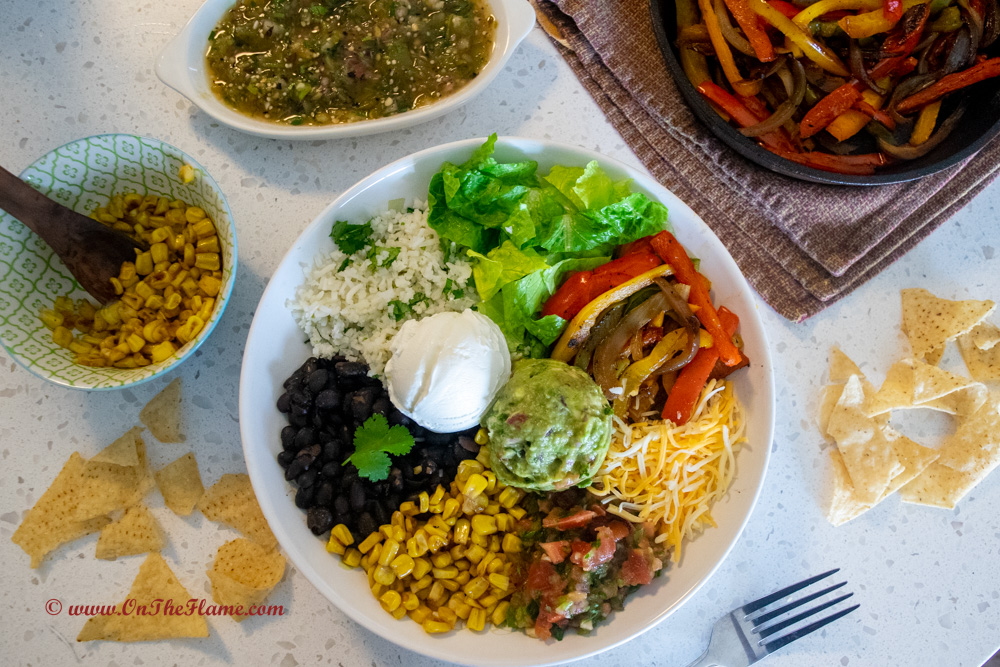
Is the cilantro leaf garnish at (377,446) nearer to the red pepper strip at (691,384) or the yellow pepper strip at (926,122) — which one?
A: the red pepper strip at (691,384)

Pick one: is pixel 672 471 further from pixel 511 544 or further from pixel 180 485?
pixel 180 485

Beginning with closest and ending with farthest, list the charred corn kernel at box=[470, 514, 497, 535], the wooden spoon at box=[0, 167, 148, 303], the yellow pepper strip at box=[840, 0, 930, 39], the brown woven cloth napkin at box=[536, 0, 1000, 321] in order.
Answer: the wooden spoon at box=[0, 167, 148, 303], the charred corn kernel at box=[470, 514, 497, 535], the yellow pepper strip at box=[840, 0, 930, 39], the brown woven cloth napkin at box=[536, 0, 1000, 321]

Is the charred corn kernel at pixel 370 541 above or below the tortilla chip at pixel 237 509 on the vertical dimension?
below

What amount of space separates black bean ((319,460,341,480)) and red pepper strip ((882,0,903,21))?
1925 mm

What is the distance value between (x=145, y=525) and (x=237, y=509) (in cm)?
26

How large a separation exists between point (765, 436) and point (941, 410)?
2.29 feet

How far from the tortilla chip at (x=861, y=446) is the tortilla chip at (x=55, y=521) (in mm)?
2148

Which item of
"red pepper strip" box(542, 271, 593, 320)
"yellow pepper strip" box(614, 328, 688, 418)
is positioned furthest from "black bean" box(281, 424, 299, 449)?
"yellow pepper strip" box(614, 328, 688, 418)

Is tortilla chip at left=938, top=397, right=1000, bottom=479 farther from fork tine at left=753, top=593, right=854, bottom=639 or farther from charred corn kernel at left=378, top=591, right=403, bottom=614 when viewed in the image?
charred corn kernel at left=378, top=591, right=403, bottom=614

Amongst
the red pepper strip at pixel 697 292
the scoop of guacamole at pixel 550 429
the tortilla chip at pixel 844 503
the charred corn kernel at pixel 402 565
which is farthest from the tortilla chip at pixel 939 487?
the charred corn kernel at pixel 402 565

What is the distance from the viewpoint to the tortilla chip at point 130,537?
1834mm

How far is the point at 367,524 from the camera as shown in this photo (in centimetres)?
171

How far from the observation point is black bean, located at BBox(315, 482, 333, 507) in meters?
1.72

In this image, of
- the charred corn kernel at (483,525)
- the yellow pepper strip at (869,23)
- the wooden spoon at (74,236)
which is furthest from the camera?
the yellow pepper strip at (869,23)
